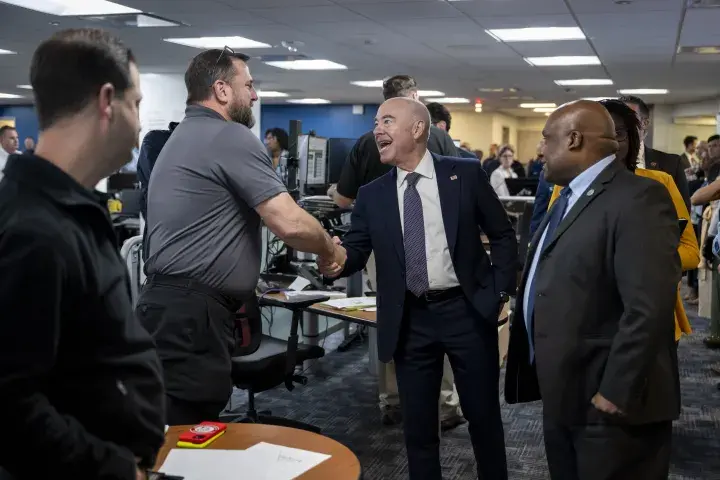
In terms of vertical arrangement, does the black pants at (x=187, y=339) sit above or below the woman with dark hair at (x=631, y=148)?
below

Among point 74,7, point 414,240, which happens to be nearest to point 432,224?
point 414,240

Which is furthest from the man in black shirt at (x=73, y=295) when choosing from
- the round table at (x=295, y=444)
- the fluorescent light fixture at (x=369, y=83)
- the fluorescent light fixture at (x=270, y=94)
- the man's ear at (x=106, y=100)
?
the fluorescent light fixture at (x=270, y=94)

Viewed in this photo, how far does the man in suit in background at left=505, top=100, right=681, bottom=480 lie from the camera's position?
193cm

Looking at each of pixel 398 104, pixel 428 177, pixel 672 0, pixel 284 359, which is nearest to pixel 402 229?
pixel 428 177

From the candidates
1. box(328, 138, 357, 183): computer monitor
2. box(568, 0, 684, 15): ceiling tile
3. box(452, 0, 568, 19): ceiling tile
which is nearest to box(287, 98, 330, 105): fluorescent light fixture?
box(452, 0, 568, 19): ceiling tile

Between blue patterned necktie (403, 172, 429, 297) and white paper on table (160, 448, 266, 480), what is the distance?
46.5 inches

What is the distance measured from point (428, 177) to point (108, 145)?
177 centimetres

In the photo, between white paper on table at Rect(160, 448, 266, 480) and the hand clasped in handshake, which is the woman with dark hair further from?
white paper on table at Rect(160, 448, 266, 480)

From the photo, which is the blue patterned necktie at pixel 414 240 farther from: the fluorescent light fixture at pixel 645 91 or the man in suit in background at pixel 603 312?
the fluorescent light fixture at pixel 645 91

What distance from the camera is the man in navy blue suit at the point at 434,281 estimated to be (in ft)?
9.05

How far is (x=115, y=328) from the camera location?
1162 millimetres

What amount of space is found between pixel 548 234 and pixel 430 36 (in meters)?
7.18

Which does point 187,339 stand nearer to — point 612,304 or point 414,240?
point 414,240

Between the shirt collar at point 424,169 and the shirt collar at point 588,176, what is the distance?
0.78 m
